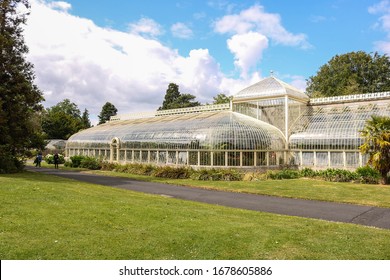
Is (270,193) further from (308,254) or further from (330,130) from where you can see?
(330,130)

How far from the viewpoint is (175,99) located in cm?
7481

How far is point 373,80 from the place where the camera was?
52.3 metres

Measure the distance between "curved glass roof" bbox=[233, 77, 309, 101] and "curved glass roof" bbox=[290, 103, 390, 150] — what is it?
274cm

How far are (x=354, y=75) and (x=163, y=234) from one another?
52151 millimetres

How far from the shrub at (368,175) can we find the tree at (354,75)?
2878cm

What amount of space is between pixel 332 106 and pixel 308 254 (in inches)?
1101

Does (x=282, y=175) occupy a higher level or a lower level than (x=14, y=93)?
lower

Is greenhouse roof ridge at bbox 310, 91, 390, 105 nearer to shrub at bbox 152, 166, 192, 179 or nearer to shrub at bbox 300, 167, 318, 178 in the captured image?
shrub at bbox 300, 167, 318, 178

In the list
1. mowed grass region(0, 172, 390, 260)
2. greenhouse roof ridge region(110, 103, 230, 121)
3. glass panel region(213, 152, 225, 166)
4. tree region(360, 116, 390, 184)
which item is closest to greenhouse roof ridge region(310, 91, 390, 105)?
tree region(360, 116, 390, 184)

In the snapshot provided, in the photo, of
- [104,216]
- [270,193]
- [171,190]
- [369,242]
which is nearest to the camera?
[369,242]

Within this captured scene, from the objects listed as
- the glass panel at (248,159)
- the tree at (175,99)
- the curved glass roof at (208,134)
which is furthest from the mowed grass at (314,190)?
the tree at (175,99)

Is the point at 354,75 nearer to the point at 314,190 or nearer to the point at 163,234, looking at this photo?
the point at 314,190

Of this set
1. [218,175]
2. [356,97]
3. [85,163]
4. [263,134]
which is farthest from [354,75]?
[85,163]
